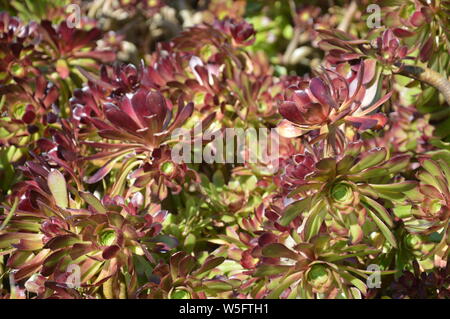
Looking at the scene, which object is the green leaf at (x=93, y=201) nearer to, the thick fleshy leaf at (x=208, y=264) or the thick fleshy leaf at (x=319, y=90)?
the thick fleshy leaf at (x=208, y=264)

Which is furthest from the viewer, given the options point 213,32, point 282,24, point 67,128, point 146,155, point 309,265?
point 282,24

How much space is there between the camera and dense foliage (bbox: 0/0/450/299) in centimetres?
97

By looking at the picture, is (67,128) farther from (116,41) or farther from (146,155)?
(116,41)

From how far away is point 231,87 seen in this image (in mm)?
1349

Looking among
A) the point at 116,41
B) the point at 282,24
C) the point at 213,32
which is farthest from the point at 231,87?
the point at 282,24

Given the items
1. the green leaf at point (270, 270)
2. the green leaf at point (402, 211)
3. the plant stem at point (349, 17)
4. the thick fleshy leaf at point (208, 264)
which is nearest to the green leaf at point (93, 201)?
the thick fleshy leaf at point (208, 264)

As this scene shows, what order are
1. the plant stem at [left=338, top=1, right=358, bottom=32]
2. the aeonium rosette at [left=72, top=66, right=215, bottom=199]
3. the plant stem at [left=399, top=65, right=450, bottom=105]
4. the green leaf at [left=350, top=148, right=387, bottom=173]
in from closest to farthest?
the green leaf at [left=350, top=148, right=387, bottom=173], the aeonium rosette at [left=72, top=66, right=215, bottom=199], the plant stem at [left=399, top=65, right=450, bottom=105], the plant stem at [left=338, top=1, right=358, bottom=32]

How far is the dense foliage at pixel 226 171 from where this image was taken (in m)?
0.97

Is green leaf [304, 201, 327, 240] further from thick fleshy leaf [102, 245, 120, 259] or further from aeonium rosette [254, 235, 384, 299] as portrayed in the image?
A: thick fleshy leaf [102, 245, 120, 259]

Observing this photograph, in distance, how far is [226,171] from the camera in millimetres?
1461

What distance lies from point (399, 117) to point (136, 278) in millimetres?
965

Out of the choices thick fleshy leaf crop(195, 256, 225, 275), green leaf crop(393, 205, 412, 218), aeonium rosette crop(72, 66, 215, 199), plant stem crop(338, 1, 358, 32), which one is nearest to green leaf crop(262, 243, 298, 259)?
thick fleshy leaf crop(195, 256, 225, 275)

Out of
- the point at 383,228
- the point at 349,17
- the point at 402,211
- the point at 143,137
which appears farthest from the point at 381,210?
the point at 349,17

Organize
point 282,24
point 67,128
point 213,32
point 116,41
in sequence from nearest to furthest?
point 67,128
point 213,32
point 116,41
point 282,24
